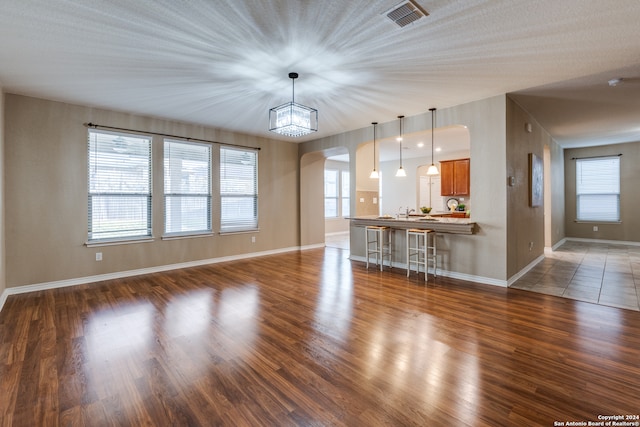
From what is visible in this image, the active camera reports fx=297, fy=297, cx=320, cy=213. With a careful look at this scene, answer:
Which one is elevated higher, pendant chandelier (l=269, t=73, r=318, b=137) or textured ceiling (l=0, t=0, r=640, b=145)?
textured ceiling (l=0, t=0, r=640, b=145)

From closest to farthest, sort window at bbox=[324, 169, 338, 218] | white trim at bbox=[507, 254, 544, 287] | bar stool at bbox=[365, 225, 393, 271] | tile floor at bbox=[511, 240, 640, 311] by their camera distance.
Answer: tile floor at bbox=[511, 240, 640, 311] < white trim at bbox=[507, 254, 544, 287] < bar stool at bbox=[365, 225, 393, 271] < window at bbox=[324, 169, 338, 218]

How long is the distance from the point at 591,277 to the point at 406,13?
4.89 meters

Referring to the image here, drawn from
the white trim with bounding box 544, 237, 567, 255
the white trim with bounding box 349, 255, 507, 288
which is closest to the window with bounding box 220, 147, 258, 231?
the white trim with bounding box 349, 255, 507, 288

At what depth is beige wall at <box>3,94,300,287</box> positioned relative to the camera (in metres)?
4.02

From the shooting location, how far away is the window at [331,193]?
33.8 ft

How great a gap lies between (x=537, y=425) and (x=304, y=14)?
10.0ft

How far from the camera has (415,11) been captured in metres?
2.23

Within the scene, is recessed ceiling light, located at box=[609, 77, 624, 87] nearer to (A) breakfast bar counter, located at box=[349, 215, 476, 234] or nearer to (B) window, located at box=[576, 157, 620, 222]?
(A) breakfast bar counter, located at box=[349, 215, 476, 234]

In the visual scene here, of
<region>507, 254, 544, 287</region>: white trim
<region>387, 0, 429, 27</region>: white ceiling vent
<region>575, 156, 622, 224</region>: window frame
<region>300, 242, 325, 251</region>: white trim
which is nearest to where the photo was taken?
<region>387, 0, 429, 27</region>: white ceiling vent

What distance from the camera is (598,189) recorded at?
318 inches

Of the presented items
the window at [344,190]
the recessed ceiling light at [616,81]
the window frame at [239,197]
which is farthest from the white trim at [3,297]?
the window at [344,190]

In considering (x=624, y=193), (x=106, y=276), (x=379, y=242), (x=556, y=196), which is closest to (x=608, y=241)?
(x=624, y=193)

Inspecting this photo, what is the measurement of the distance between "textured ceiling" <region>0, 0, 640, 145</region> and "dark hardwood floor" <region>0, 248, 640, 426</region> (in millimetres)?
2651

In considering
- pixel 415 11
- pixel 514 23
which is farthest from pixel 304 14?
pixel 514 23
